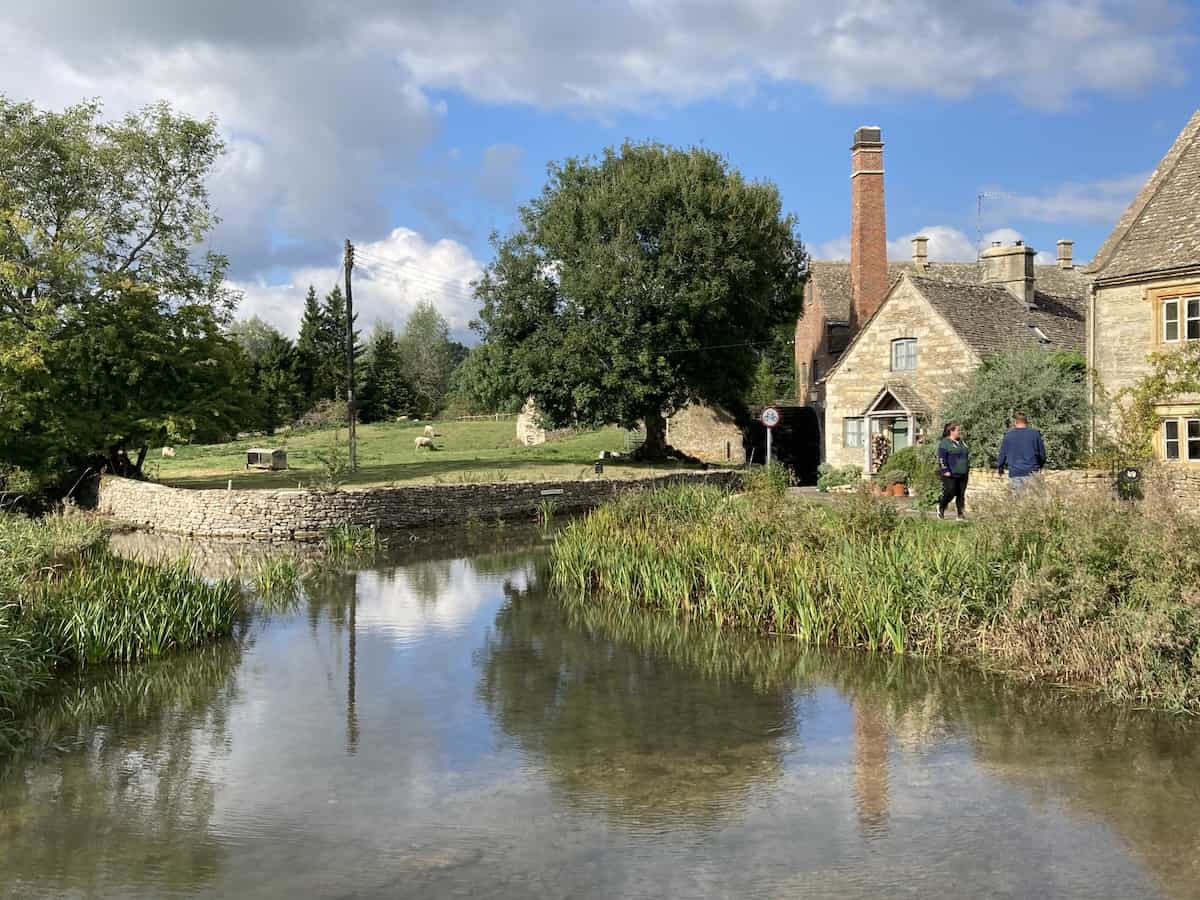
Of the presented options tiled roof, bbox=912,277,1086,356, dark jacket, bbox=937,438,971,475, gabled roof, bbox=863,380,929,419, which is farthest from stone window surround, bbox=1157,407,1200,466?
gabled roof, bbox=863,380,929,419

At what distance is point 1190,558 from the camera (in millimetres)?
9680

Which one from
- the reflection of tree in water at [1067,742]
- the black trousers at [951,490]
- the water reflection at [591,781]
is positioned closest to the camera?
the water reflection at [591,781]

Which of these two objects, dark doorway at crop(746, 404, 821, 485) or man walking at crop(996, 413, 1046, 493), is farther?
dark doorway at crop(746, 404, 821, 485)

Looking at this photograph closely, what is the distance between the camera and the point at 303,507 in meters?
23.8

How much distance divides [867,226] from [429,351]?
67694 mm

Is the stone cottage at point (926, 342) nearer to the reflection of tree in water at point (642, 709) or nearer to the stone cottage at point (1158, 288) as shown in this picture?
the stone cottage at point (1158, 288)

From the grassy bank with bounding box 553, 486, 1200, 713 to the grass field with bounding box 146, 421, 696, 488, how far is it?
14.8 metres

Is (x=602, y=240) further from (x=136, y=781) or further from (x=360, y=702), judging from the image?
(x=136, y=781)

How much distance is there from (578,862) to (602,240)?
105 ft

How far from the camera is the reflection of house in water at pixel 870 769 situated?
289 inches

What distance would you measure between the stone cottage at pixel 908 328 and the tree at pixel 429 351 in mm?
51359

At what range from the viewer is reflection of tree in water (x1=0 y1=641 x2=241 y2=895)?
262 inches

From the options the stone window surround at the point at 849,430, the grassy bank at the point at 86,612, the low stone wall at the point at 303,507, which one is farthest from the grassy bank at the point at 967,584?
the stone window surround at the point at 849,430

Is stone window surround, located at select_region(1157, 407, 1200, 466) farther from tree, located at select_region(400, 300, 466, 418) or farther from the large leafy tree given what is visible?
tree, located at select_region(400, 300, 466, 418)
